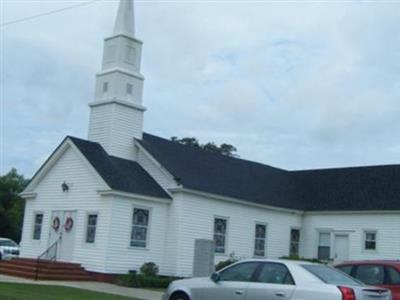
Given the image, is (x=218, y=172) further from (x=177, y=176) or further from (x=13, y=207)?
(x=13, y=207)

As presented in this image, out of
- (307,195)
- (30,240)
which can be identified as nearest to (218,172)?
(307,195)

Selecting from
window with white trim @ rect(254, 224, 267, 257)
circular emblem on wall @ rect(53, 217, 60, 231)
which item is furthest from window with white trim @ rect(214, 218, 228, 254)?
circular emblem on wall @ rect(53, 217, 60, 231)

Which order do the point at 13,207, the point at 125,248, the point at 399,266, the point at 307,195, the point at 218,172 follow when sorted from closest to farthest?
the point at 399,266, the point at 125,248, the point at 218,172, the point at 307,195, the point at 13,207

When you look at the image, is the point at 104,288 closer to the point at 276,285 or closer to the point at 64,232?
the point at 64,232

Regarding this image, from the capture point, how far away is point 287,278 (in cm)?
1298

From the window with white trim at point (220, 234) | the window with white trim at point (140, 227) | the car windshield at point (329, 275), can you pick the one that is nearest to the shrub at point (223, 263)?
the window with white trim at point (220, 234)

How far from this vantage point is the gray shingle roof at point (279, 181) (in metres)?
32.3

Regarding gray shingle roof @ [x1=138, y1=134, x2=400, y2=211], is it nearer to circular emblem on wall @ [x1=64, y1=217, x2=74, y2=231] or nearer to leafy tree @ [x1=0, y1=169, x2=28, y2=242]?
circular emblem on wall @ [x1=64, y1=217, x2=74, y2=231]

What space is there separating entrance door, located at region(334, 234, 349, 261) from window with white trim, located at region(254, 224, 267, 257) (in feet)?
13.5

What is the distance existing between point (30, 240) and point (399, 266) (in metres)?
21.1

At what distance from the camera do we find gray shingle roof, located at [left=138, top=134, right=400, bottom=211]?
32.3 metres

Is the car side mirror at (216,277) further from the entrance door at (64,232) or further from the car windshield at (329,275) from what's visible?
the entrance door at (64,232)

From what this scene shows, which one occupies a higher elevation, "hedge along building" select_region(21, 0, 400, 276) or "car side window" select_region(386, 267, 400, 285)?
"hedge along building" select_region(21, 0, 400, 276)

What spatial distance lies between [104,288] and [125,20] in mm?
14566
